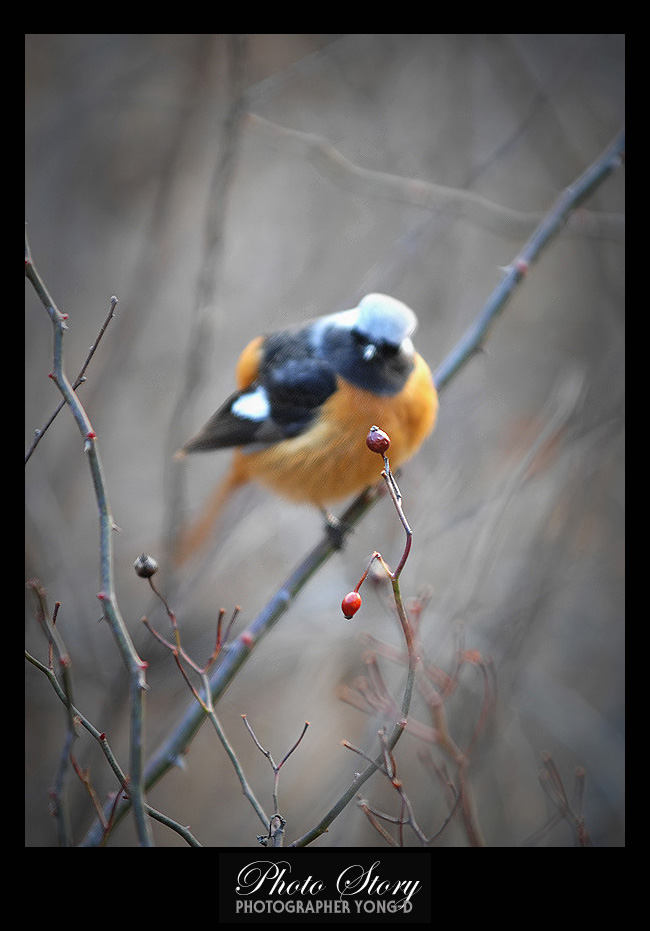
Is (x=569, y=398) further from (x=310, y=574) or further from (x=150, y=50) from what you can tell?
(x=150, y=50)

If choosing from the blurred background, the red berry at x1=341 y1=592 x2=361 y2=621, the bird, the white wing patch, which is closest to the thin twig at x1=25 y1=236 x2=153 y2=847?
the red berry at x1=341 y1=592 x2=361 y2=621

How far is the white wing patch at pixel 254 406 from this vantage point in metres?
2.04

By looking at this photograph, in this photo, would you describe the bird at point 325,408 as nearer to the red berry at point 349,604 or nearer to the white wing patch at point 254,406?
the white wing patch at point 254,406

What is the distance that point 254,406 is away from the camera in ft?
6.78

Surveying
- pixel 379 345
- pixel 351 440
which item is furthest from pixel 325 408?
pixel 379 345

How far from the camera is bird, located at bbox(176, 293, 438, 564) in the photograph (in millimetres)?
1821

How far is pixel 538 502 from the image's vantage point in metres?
2.12

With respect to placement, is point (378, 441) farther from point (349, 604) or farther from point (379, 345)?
point (379, 345)

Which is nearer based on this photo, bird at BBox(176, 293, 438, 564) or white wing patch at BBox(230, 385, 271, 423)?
bird at BBox(176, 293, 438, 564)

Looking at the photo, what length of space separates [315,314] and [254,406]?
717mm

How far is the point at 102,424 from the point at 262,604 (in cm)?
93

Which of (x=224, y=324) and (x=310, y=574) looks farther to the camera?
(x=224, y=324)

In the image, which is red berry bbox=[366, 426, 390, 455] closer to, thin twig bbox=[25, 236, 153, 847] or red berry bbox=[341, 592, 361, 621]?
red berry bbox=[341, 592, 361, 621]
